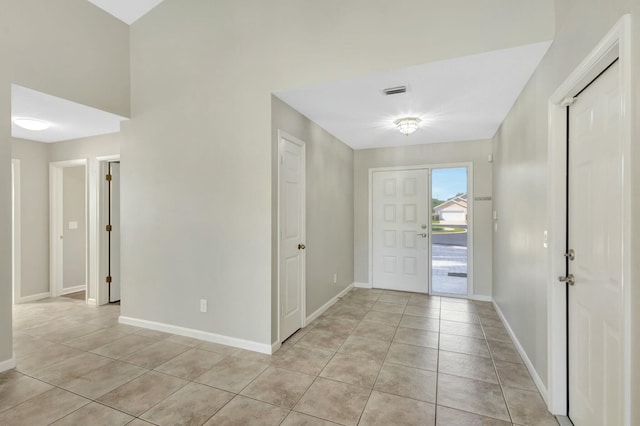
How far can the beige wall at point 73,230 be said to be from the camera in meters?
5.02

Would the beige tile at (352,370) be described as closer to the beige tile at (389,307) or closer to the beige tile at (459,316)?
the beige tile at (389,307)

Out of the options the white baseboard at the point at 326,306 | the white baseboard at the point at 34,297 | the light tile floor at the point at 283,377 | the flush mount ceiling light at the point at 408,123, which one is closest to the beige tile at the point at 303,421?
the light tile floor at the point at 283,377

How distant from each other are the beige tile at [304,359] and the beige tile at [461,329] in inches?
56.8

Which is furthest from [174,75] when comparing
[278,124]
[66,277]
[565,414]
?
[565,414]

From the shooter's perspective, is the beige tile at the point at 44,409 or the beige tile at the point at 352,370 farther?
the beige tile at the point at 352,370

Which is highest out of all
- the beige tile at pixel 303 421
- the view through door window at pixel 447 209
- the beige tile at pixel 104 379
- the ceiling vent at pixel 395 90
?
the ceiling vent at pixel 395 90

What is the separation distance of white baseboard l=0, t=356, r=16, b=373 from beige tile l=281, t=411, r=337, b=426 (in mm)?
2483

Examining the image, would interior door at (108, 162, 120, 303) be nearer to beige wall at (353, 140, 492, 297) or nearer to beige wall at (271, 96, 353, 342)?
beige wall at (271, 96, 353, 342)

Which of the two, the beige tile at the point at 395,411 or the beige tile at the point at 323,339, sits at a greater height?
the beige tile at the point at 395,411

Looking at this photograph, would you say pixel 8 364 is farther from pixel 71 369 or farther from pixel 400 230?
pixel 400 230

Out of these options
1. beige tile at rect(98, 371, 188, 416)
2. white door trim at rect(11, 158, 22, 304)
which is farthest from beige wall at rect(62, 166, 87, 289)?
beige tile at rect(98, 371, 188, 416)

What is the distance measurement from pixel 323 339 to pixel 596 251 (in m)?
2.41

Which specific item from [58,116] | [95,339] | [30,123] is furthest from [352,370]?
[30,123]

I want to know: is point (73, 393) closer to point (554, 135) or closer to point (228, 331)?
point (228, 331)
